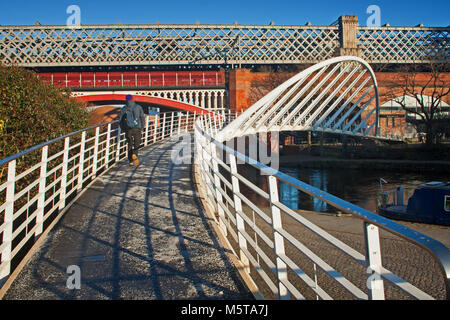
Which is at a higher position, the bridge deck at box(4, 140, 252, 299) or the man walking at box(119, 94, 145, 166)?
the man walking at box(119, 94, 145, 166)

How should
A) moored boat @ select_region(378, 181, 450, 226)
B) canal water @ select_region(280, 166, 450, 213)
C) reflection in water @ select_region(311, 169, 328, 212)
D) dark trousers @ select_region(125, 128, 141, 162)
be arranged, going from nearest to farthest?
1. dark trousers @ select_region(125, 128, 141, 162)
2. moored boat @ select_region(378, 181, 450, 226)
3. canal water @ select_region(280, 166, 450, 213)
4. reflection in water @ select_region(311, 169, 328, 212)

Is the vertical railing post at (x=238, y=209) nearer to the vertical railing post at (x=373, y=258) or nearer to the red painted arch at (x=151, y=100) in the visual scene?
the vertical railing post at (x=373, y=258)

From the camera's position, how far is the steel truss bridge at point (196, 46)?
62781 millimetres

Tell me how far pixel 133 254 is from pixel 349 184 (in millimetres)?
27693

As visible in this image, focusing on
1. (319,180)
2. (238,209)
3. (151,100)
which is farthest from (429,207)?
(151,100)

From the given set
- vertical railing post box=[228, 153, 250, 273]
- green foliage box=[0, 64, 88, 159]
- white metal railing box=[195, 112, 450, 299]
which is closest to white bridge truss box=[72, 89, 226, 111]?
green foliage box=[0, 64, 88, 159]

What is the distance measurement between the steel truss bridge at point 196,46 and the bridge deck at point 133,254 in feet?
188

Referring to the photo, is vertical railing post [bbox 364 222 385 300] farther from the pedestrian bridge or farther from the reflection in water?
the reflection in water

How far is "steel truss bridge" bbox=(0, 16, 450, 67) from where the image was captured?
6278 centimetres

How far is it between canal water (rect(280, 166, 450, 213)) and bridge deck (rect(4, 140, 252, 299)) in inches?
608

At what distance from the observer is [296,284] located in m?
4.89

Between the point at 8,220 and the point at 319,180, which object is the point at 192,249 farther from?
the point at 319,180
